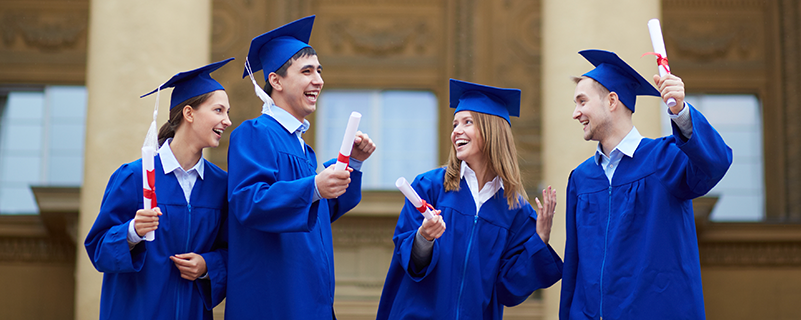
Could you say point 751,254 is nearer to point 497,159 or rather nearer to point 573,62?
point 573,62

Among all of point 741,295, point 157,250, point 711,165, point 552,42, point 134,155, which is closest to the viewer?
point 711,165

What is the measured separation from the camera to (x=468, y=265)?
3338 millimetres

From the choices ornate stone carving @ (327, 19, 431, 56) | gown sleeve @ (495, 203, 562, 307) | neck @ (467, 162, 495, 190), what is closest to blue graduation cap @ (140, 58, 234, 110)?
neck @ (467, 162, 495, 190)

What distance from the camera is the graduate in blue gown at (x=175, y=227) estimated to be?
2.78 m

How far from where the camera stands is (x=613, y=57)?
323 centimetres

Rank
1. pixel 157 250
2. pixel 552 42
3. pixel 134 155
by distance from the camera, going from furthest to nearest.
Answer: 1. pixel 552 42
2. pixel 134 155
3. pixel 157 250

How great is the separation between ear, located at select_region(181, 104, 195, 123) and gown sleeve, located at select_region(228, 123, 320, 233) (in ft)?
0.91

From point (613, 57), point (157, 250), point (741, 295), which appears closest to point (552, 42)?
point (613, 57)

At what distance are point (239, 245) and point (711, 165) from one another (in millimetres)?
1942

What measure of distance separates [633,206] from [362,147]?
123 centimetres

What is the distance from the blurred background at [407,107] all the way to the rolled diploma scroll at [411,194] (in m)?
5.55

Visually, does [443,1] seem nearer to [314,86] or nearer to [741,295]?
[741,295]

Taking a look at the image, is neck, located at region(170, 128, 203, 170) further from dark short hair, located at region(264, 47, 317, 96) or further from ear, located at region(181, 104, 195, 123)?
dark short hair, located at region(264, 47, 317, 96)

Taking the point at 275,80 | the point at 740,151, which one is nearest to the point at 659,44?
the point at 275,80
